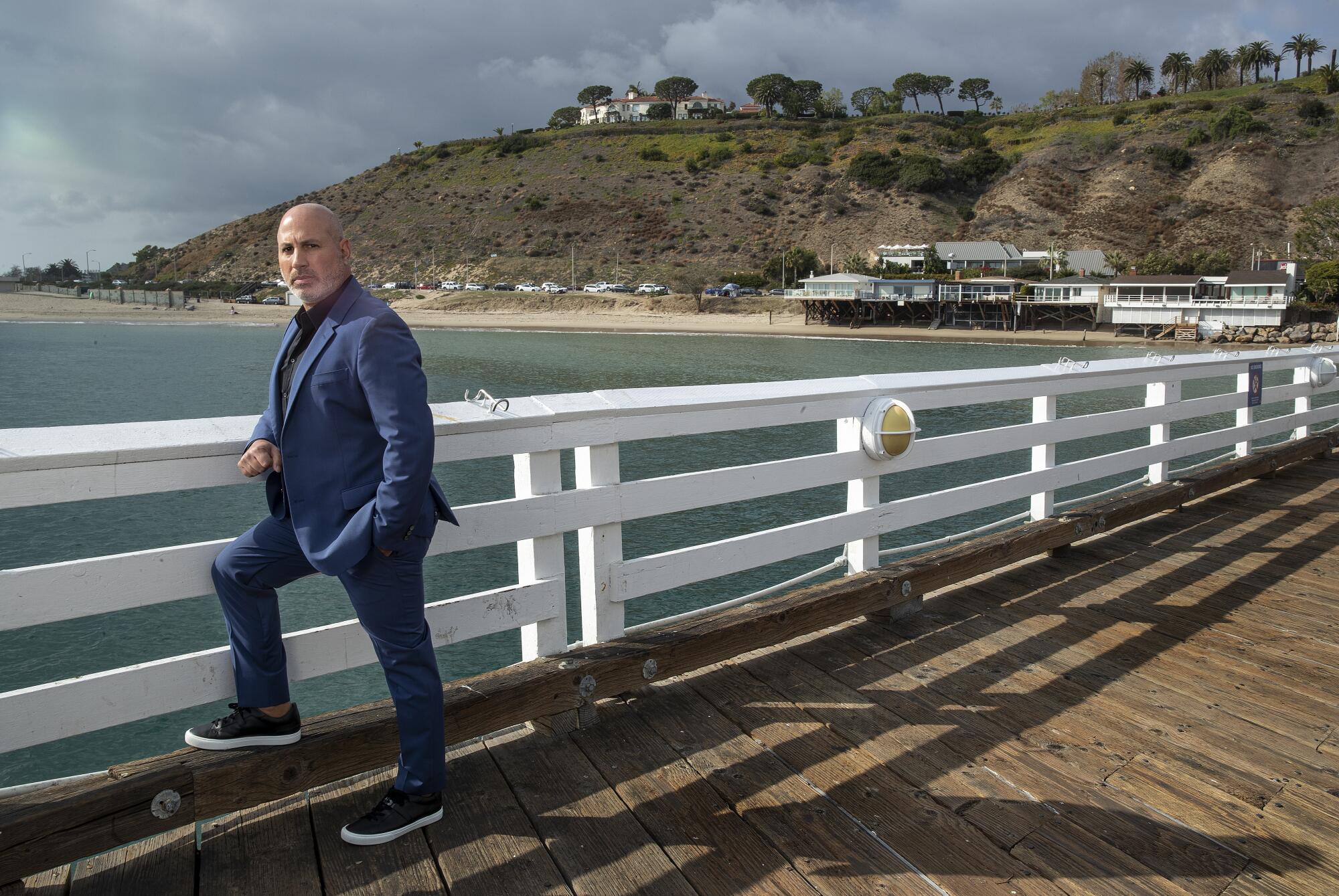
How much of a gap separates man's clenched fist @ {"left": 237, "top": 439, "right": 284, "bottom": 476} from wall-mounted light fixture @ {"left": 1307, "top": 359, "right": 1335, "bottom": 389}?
877 cm

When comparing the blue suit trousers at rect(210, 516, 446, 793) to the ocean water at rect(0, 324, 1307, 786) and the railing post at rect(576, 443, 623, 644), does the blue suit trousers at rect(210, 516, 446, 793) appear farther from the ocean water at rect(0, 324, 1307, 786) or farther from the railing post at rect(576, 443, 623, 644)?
Answer: the railing post at rect(576, 443, 623, 644)

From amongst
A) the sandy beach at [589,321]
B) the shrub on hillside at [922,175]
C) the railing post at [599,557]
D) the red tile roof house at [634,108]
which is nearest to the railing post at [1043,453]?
the railing post at [599,557]

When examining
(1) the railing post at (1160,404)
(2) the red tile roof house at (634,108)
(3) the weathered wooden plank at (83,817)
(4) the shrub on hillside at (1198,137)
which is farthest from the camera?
(2) the red tile roof house at (634,108)

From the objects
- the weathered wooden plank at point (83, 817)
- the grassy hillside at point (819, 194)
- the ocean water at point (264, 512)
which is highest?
the grassy hillside at point (819, 194)

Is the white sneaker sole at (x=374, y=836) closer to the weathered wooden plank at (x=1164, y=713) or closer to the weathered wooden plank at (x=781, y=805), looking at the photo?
the weathered wooden plank at (x=781, y=805)

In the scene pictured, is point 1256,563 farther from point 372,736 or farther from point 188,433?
point 188,433

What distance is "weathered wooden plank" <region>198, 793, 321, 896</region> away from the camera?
2311 millimetres

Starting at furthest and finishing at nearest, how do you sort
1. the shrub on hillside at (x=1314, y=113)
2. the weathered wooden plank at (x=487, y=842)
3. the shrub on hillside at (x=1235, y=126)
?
the shrub on hillside at (x=1314, y=113), the shrub on hillside at (x=1235, y=126), the weathered wooden plank at (x=487, y=842)

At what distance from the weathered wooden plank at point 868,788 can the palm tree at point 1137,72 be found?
163 metres

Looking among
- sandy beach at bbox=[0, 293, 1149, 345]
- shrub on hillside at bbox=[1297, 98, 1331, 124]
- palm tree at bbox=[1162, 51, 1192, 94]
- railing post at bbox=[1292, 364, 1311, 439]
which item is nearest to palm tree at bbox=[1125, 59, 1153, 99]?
palm tree at bbox=[1162, 51, 1192, 94]

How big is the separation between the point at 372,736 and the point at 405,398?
1050 millimetres

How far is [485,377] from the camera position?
144ft

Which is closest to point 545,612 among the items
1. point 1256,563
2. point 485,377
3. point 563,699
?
point 563,699

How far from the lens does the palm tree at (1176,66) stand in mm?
141625
